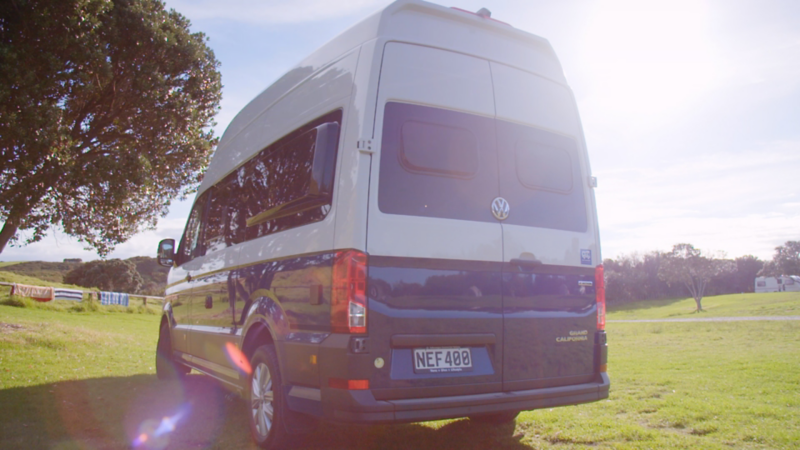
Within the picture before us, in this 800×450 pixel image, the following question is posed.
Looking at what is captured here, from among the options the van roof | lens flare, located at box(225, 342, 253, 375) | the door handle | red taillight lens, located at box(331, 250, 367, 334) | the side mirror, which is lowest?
lens flare, located at box(225, 342, 253, 375)

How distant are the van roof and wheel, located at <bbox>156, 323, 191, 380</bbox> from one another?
4.93 m

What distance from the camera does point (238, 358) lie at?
5.07 m

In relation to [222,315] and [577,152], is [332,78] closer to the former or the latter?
[577,152]

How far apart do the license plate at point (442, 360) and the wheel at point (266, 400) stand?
113cm

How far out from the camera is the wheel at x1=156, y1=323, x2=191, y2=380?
27.8 feet

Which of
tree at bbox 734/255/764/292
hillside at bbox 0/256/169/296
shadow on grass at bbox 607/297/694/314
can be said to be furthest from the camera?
tree at bbox 734/255/764/292

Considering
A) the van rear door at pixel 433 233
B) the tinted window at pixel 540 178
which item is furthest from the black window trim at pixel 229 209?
the tinted window at pixel 540 178

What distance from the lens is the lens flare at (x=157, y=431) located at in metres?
5.02

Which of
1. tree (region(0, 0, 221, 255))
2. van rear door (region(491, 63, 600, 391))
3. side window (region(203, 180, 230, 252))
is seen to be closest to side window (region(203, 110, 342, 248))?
side window (region(203, 180, 230, 252))

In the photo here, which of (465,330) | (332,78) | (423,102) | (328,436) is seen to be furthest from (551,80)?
(328,436)

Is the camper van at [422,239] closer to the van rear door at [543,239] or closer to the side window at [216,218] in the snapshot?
the van rear door at [543,239]

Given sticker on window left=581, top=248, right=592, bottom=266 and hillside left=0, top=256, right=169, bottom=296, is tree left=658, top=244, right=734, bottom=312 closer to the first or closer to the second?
hillside left=0, top=256, right=169, bottom=296

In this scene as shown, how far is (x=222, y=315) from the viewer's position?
571cm

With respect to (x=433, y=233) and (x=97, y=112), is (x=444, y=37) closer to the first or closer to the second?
(x=433, y=233)
